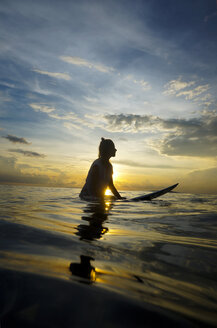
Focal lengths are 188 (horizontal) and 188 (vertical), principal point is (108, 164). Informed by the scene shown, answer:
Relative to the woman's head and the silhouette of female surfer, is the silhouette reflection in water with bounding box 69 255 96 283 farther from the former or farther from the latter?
the woman's head

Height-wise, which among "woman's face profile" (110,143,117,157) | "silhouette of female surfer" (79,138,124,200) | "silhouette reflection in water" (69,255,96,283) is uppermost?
"woman's face profile" (110,143,117,157)

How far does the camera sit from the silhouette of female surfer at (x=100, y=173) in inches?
235

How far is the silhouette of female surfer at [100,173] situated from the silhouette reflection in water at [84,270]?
479cm

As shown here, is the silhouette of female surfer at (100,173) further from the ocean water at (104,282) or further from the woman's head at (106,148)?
the ocean water at (104,282)

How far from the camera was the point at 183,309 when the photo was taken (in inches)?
28.7

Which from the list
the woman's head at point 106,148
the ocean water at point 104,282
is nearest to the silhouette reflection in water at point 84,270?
the ocean water at point 104,282

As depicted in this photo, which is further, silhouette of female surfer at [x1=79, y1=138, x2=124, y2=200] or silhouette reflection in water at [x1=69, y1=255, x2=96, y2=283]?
silhouette of female surfer at [x1=79, y1=138, x2=124, y2=200]

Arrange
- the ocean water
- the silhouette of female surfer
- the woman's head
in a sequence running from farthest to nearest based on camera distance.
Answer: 1. the woman's head
2. the silhouette of female surfer
3. the ocean water

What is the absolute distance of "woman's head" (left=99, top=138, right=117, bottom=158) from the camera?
6121 millimetres

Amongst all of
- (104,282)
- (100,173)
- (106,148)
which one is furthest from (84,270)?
(106,148)

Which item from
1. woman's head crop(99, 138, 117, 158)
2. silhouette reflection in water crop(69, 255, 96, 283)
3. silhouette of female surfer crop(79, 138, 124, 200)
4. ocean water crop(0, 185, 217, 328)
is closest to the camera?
ocean water crop(0, 185, 217, 328)

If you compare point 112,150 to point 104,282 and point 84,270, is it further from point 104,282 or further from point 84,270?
point 104,282

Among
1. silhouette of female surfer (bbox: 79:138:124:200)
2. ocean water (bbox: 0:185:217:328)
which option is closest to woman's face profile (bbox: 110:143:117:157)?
silhouette of female surfer (bbox: 79:138:124:200)

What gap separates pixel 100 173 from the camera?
19.7ft
